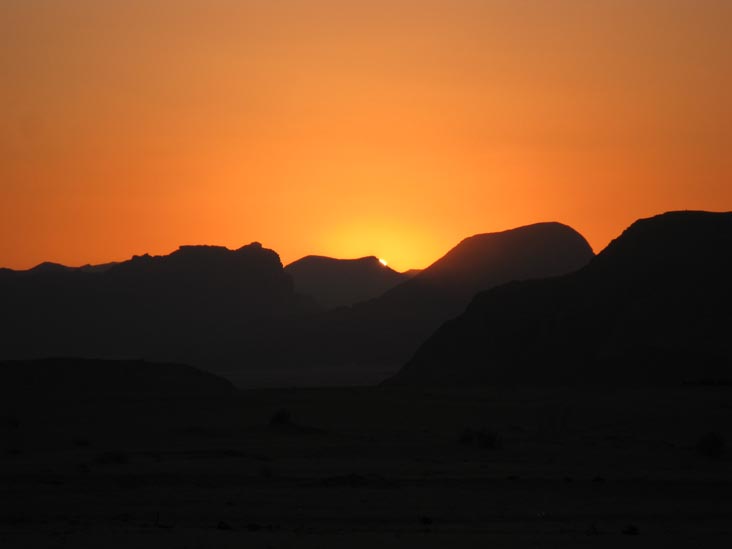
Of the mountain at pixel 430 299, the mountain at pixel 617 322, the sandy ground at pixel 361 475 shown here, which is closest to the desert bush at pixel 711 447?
the sandy ground at pixel 361 475

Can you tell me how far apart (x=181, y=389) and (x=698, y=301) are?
3685 cm

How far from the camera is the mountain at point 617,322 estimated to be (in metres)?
71.5

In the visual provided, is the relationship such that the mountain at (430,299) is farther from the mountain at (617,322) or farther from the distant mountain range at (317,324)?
the mountain at (617,322)

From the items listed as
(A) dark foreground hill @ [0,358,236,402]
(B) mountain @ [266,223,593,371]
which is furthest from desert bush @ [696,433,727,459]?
(B) mountain @ [266,223,593,371]

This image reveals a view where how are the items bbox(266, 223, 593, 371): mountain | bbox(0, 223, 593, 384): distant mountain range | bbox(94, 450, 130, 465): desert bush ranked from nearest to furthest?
bbox(94, 450, 130, 465): desert bush < bbox(266, 223, 593, 371): mountain < bbox(0, 223, 593, 384): distant mountain range

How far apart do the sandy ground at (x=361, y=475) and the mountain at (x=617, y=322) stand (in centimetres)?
2348

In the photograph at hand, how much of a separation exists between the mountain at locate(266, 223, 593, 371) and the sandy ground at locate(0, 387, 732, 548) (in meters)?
109

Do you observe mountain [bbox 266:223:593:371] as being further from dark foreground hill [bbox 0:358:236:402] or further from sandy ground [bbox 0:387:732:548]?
sandy ground [bbox 0:387:732:548]

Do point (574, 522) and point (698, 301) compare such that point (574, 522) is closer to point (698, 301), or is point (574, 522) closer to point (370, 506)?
point (370, 506)

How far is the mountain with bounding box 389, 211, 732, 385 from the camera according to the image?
71.5m

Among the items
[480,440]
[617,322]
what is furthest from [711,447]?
[617,322]

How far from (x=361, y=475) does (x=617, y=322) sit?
55.5 meters

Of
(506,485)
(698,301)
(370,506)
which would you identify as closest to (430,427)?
(506,485)

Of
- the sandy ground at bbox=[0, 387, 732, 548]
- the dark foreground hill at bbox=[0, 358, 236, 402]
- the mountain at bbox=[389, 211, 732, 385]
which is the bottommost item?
the sandy ground at bbox=[0, 387, 732, 548]
